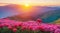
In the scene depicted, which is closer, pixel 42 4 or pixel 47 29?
pixel 47 29

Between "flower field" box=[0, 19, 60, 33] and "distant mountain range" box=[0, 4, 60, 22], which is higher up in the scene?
"distant mountain range" box=[0, 4, 60, 22]

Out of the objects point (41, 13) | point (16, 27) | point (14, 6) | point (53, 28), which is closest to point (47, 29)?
point (53, 28)

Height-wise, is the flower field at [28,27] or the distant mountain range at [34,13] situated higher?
the distant mountain range at [34,13]

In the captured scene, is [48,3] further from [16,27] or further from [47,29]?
[16,27]

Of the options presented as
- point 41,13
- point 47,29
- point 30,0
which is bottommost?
point 47,29
